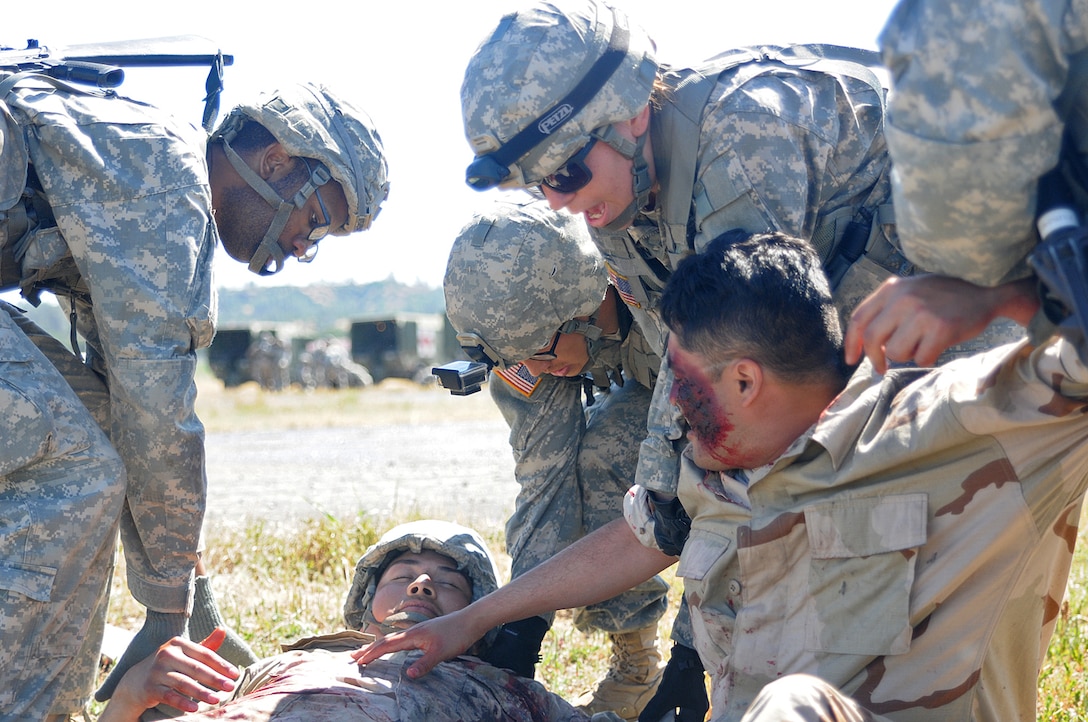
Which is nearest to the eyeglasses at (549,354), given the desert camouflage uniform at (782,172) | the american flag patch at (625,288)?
the american flag patch at (625,288)

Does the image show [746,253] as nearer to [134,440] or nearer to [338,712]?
[338,712]

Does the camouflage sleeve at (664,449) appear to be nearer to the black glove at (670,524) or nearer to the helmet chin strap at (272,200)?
the black glove at (670,524)

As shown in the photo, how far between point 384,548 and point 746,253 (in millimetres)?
1988

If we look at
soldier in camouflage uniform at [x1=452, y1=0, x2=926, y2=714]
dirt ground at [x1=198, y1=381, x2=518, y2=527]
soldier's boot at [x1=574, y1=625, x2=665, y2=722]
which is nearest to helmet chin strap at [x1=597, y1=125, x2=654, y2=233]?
soldier in camouflage uniform at [x1=452, y1=0, x2=926, y2=714]

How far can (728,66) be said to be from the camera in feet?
11.2

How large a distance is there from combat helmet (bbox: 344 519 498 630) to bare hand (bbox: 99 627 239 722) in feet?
2.29

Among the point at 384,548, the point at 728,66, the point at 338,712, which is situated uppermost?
the point at 728,66

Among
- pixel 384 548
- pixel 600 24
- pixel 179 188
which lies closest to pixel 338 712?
pixel 384 548

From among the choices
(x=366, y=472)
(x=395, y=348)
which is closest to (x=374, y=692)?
(x=366, y=472)

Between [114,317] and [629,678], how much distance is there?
251 cm

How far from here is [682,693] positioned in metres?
3.53

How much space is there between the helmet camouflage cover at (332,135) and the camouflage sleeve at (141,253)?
0.52m

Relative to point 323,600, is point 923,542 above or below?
above

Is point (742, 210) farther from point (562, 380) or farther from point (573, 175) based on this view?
point (562, 380)
